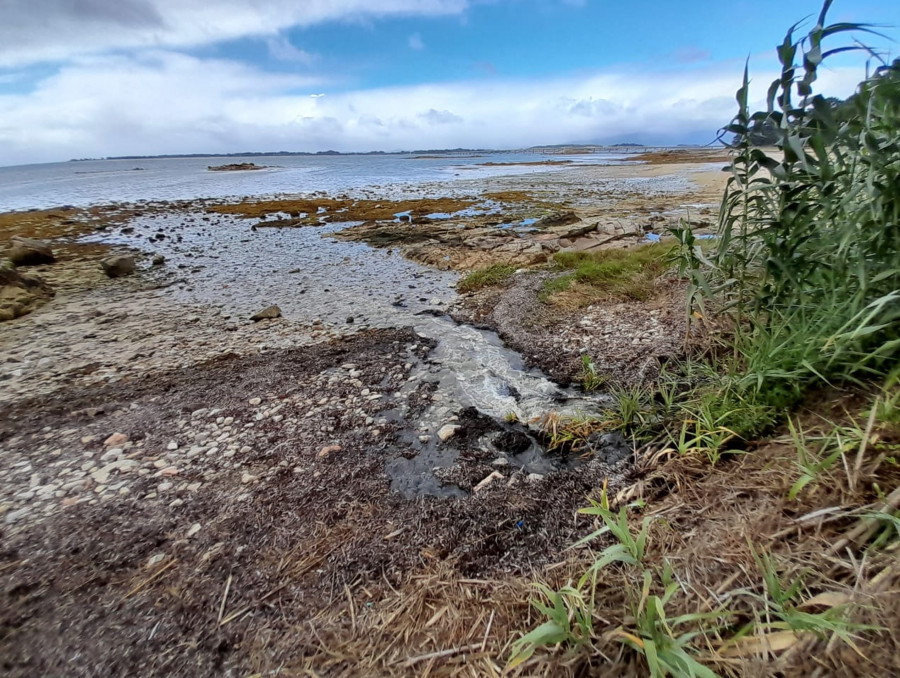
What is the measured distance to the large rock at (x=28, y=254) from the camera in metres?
14.2

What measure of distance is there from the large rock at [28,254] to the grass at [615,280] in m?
17.2

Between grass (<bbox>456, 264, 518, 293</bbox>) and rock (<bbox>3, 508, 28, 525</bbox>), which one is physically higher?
grass (<bbox>456, 264, 518, 293</bbox>)

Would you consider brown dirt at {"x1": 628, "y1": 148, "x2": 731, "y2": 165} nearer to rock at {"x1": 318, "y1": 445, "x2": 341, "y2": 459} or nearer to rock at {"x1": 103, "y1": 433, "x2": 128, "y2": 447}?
rock at {"x1": 318, "y1": 445, "x2": 341, "y2": 459}

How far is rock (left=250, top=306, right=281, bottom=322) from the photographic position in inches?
370

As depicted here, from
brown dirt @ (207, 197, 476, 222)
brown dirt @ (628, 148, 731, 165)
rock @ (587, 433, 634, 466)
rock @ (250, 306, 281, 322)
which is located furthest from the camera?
brown dirt @ (628, 148, 731, 165)

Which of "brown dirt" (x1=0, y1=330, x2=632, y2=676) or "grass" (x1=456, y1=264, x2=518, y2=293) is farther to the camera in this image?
"grass" (x1=456, y1=264, x2=518, y2=293)

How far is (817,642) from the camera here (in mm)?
1599

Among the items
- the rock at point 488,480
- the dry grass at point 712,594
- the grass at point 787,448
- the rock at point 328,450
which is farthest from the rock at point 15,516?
the grass at point 787,448

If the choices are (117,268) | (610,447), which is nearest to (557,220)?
(117,268)

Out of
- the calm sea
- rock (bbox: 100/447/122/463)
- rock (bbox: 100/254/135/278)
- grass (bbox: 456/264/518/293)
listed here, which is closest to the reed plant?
rock (bbox: 100/447/122/463)

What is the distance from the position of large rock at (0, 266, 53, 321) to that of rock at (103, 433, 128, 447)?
26.2 feet

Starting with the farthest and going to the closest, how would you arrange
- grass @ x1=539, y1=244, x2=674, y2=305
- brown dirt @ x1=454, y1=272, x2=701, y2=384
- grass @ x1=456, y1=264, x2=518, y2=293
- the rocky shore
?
grass @ x1=456, y1=264, x2=518, y2=293
grass @ x1=539, y1=244, x2=674, y2=305
brown dirt @ x1=454, y1=272, x2=701, y2=384
the rocky shore

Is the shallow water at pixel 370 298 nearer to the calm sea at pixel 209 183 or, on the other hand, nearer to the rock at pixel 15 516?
the rock at pixel 15 516

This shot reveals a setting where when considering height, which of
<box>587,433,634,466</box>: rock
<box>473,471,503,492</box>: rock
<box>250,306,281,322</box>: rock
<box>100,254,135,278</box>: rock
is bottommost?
<box>250,306,281,322</box>: rock
